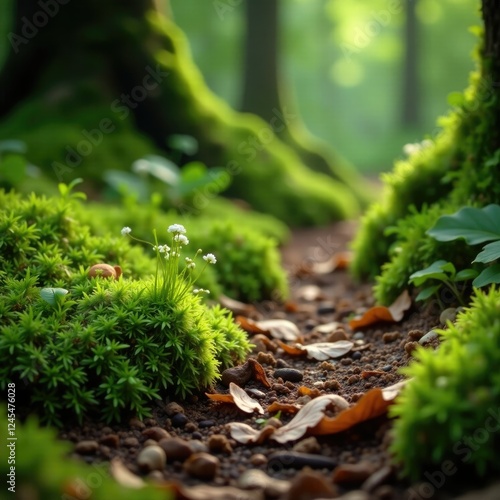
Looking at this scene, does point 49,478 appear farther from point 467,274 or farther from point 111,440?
point 467,274

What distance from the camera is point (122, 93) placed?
6.80 m

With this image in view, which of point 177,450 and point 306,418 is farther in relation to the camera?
point 306,418

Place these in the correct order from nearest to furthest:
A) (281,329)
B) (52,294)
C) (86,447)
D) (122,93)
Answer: (86,447)
(52,294)
(281,329)
(122,93)

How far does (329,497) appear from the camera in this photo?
5.87 ft

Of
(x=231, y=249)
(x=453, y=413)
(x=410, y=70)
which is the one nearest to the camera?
(x=453, y=413)

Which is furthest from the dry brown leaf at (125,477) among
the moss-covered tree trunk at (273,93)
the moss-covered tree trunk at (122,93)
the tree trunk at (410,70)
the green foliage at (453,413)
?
the tree trunk at (410,70)

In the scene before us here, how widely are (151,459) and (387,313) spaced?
5.98 feet

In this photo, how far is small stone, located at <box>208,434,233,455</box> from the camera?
2.19 m

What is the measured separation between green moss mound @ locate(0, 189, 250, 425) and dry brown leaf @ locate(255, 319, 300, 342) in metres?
0.58

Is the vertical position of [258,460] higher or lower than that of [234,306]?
lower

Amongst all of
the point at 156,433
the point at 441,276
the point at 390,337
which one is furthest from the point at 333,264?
the point at 156,433

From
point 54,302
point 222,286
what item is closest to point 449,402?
point 54,302

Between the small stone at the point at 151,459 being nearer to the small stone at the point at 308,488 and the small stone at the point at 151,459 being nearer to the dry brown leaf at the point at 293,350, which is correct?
the small stone at the point at 308,488

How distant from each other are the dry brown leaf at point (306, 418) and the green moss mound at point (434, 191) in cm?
127
